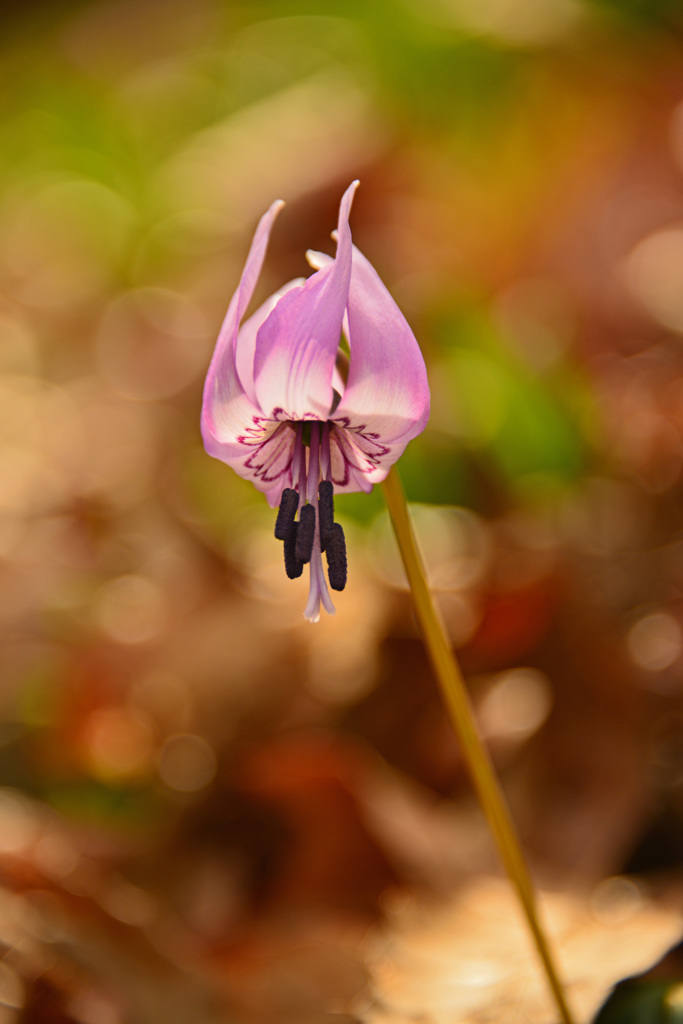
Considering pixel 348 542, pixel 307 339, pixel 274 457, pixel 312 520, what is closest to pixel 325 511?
pixel 312 520

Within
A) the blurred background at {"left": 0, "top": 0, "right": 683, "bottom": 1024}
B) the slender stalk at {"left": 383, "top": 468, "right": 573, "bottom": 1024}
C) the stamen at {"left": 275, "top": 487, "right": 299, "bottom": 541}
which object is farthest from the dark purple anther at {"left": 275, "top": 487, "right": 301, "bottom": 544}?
the blurred background at {"left": 0, "top": 0, "right": 683, "bottom": 1024}

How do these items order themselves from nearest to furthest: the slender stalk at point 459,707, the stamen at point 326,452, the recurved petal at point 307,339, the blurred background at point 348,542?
the recurved petal at point 307,339, the slender stalk at point 459,707, the stamen at point 326,452, the blurred background at point 348,542

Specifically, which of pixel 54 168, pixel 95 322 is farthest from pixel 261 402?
pixel 54 168

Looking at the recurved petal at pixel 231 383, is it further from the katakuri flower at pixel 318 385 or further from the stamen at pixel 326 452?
the stamen at pixel 326 452

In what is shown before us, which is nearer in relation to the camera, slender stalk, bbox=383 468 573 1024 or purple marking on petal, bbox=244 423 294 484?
slender stalk, bbox=383 468 573 1024

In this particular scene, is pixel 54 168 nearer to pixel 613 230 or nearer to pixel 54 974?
pixel 613 230

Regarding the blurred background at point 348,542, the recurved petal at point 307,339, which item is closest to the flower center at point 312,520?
the recurved petal at point 307,339

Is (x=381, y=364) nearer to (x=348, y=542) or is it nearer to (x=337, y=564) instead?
(x=337, y=564)

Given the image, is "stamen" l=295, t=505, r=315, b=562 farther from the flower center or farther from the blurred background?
the blurred background
